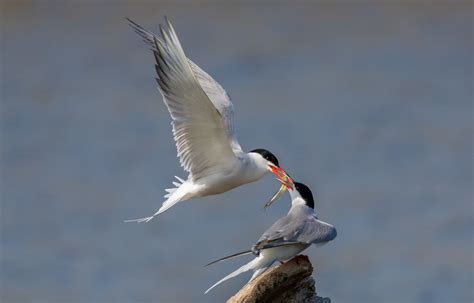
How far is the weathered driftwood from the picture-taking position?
7.62 meters

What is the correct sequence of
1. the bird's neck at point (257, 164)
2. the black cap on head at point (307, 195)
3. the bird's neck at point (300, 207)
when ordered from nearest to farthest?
the bird's neck at point (300, 207), the black cap on head at point (307, 195), the bird's neck at point (257, 164)

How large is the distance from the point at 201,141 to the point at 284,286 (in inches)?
72.4

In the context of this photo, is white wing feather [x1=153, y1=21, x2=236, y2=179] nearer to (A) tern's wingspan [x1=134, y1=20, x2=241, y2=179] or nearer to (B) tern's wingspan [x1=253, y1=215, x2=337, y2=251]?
(A) tern's wingspan [x1=134, y1=20, x2=241, y2=179]

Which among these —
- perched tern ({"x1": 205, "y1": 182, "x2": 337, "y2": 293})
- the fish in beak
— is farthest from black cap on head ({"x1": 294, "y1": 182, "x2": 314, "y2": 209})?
perched tern ({"x1": 205, "y1": 182, "x2": 337, "y2": 293})

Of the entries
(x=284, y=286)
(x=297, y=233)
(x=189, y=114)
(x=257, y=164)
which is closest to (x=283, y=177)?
(x=257, y=164)

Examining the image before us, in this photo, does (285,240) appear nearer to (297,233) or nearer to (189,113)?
(297,233)

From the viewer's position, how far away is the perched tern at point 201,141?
29.2ft

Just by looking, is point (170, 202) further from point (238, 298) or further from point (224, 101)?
point (238, 298)

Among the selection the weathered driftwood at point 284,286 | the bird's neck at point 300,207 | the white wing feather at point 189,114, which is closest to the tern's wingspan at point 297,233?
the weathered driftwood at point 284,286

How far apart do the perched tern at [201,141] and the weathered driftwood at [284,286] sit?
1.13m

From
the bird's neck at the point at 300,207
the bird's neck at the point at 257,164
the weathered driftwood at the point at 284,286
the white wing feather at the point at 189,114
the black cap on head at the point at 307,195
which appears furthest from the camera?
the bird's neck at the point at 257,164

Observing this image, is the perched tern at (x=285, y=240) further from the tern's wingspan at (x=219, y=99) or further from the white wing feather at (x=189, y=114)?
the tern's wingspan at (x=219, y=99)

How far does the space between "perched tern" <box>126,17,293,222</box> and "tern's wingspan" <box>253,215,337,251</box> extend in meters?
0.84

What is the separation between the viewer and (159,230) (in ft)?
50.2
